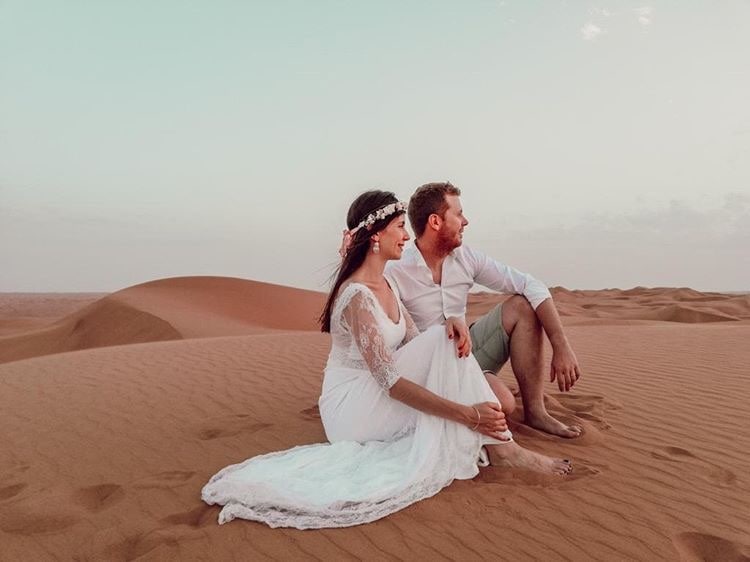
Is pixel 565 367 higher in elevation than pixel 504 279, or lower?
lower

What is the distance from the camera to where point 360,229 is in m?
3.68

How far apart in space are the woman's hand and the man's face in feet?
4.46

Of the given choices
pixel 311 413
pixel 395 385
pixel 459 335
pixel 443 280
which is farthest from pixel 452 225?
pixel 311 413

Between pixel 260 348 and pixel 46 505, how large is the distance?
595 cm

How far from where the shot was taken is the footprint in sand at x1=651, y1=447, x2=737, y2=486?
3650 mm

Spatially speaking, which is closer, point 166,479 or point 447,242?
point 166,479

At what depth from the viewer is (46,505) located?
3307 millimetres

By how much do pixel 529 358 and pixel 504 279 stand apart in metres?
0.60

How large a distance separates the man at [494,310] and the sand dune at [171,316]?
11.2 m

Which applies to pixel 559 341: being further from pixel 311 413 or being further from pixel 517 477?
pixel 311 413

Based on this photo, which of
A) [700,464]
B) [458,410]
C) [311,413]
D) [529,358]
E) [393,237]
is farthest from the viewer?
[311,413]

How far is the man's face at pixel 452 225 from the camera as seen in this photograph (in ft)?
13.9

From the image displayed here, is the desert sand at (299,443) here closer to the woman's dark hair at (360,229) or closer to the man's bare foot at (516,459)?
the man's bare foot at (516,459)

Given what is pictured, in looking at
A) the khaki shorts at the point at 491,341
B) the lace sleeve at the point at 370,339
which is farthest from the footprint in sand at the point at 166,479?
the khaki shorts at the point at 491,341
